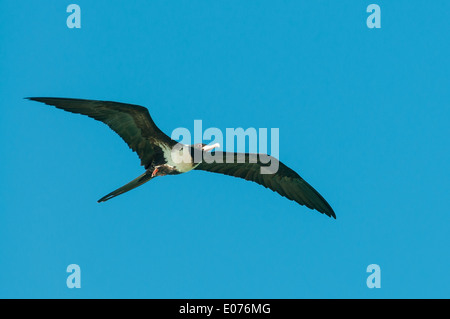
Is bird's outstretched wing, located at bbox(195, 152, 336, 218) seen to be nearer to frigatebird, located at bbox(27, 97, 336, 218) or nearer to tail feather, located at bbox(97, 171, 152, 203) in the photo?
frigatebird, located at bbox(27, 97, 336, 218)

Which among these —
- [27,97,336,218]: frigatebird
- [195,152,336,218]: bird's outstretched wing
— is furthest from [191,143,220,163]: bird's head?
[195,152,336,218]: bird's outstretched wing

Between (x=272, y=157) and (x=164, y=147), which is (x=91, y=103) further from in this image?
(x=272, y=157)

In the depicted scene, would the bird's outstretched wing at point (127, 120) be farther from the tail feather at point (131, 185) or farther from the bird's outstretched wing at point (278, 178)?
the bird's outstretched wing at point (278, 178)

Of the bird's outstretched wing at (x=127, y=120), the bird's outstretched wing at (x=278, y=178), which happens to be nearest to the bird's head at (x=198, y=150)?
the bird's outstretched wing at (x=127, y=120)

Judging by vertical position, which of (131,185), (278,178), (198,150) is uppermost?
(198,150)

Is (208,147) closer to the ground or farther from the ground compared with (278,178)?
farther from the ground

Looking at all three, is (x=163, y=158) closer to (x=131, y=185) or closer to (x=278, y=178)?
(x=131, y=185)

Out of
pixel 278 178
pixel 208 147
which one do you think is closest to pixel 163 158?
pixel 208 147

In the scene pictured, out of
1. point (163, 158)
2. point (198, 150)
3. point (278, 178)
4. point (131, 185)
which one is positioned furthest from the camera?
point (278, 178)
